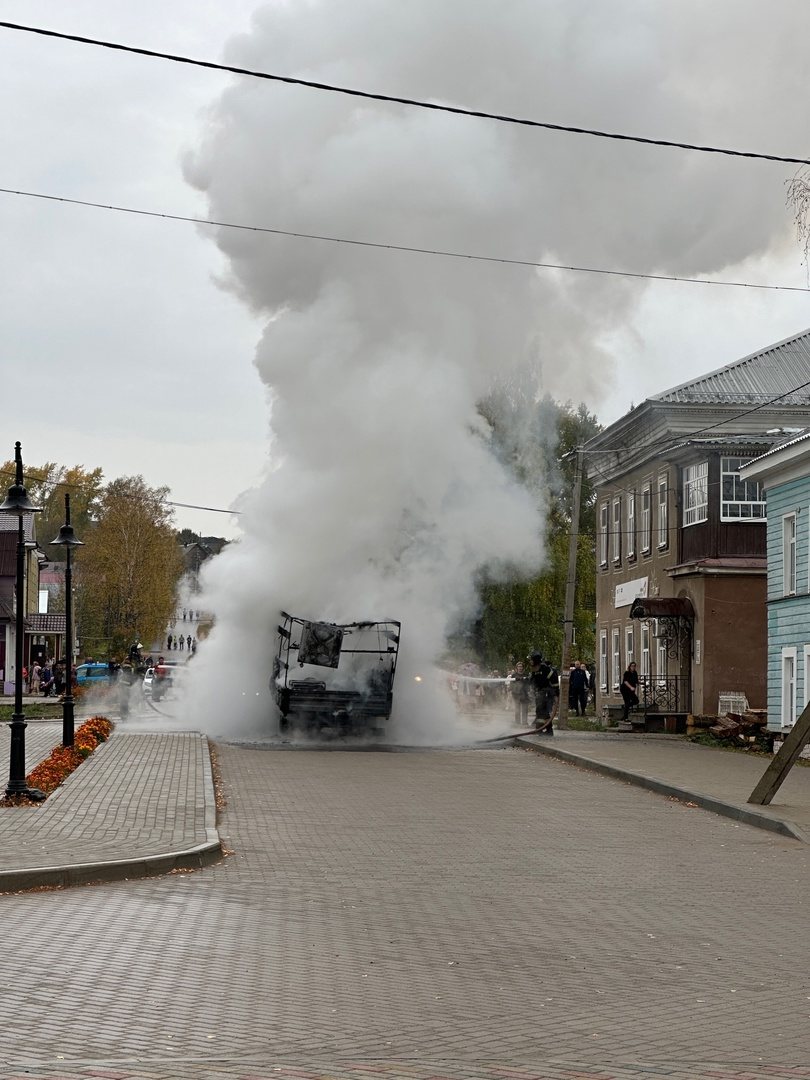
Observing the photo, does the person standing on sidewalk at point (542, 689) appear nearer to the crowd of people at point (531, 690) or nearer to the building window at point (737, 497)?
the crowd of people at point (531, 690)

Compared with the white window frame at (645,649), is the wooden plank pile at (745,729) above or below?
below

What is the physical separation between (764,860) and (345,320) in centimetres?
1873

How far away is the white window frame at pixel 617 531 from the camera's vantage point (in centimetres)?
4644

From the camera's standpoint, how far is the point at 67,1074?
593cm

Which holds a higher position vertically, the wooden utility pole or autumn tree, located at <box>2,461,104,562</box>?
autumn tree, located at <box>2,461,104,562</box>

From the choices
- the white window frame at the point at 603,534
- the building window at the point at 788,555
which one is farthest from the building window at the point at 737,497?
the white window frame at the point at 603,534

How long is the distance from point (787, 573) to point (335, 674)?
936 cm

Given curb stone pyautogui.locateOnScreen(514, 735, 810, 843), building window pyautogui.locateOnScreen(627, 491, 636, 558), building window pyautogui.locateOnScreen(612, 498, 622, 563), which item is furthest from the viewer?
building window pyautogui.locateOnScreen(612, 498, 622, 563)

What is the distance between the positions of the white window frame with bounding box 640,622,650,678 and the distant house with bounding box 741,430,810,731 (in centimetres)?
1162

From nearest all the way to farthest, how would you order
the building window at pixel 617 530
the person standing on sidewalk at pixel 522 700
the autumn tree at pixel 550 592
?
the person standing on sidewalk at pixel 522 700 < the building window at pixel 617 530 < the autumn tree at pixel 550 592

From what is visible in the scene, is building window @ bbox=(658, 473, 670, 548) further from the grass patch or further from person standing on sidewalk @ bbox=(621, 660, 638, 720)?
the grass patch

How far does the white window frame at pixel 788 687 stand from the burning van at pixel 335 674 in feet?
25.5

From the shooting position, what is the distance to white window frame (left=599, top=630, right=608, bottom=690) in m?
48.7

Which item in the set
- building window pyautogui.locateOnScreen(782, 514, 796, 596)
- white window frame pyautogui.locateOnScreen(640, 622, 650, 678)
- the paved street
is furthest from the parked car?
the paved street
